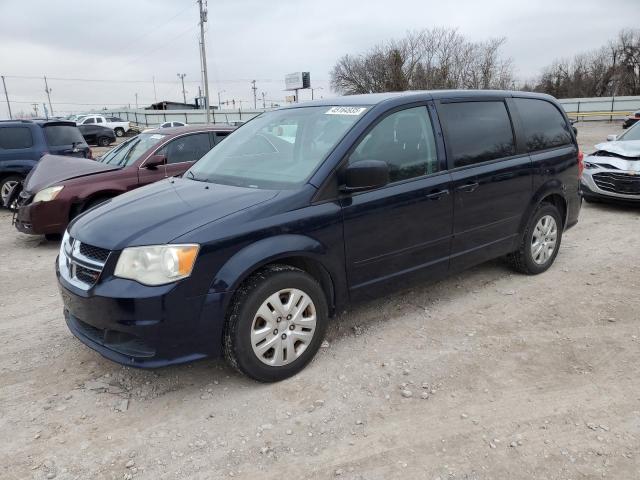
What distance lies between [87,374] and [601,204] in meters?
8.53

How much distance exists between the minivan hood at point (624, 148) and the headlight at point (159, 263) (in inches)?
301

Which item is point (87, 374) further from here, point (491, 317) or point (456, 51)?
point (456, 51)

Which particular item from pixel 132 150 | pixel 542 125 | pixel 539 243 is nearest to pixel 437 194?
pixel 539 243

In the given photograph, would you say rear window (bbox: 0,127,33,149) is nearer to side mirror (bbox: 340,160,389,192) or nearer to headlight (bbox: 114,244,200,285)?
headlight (bbox: 114,244,200,285)

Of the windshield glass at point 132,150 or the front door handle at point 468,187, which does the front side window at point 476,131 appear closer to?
the front door handle at point 468,187

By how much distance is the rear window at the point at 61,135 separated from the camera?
33.6ft

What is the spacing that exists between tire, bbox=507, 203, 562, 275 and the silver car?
135 inches

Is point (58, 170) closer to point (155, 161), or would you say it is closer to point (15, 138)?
point (155, 161)

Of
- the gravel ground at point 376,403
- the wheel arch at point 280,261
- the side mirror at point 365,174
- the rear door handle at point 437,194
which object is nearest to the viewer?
the gravel ground at point 376,403

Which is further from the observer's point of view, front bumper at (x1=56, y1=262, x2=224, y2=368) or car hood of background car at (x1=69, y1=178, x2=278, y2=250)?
car hood of background car at (x1=69, y1=178, x2=278, y2=250)

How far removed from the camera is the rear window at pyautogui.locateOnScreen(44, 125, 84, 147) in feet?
33.6

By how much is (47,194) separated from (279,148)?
428 centimetres

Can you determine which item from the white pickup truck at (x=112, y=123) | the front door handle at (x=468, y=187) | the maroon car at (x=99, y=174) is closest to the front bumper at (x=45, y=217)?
the maroon car at (x=99, y=174)

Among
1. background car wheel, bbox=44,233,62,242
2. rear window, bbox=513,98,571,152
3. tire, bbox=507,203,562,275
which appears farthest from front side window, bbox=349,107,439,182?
background car wheel, bbox=44,233,62,242
